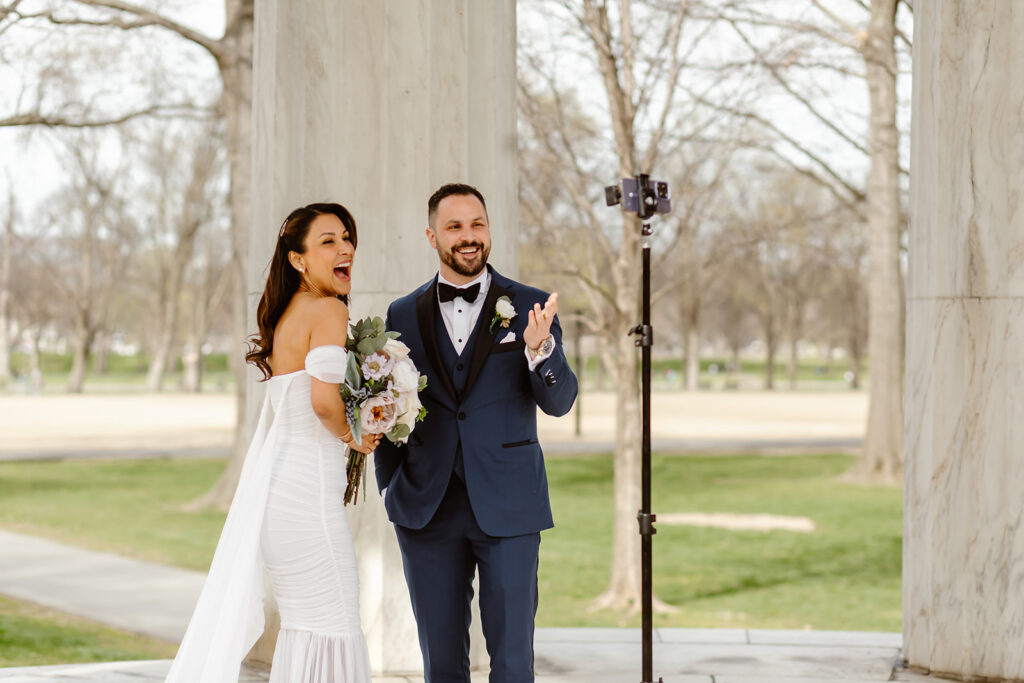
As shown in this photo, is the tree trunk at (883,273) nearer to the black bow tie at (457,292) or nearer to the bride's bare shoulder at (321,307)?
the black bow tie at (457,292)

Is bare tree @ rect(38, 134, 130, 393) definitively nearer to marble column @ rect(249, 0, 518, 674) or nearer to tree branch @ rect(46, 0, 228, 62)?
tree branch @ rect(46, 0, 228, 62)

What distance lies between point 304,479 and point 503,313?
2.87ft

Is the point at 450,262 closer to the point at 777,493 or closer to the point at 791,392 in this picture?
the point at 777,493

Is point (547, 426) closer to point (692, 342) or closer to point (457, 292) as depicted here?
point (692, 342)

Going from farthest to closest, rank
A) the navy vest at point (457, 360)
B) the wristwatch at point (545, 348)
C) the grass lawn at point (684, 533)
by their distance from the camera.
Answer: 1. the grass lawn at point (684, 533)
2. the navy vest at point (457, 360)
3. the wristwatch at point (545, 348)

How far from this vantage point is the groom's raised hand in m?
3.81

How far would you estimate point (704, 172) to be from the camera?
14.4m

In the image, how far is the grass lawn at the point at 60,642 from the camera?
8.19 metres

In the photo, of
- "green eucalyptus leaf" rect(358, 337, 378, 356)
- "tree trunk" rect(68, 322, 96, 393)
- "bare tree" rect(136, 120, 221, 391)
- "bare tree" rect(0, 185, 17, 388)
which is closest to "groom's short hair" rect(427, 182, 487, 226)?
"green eucalyptus leaf" rect(358, 337, 378, 356)

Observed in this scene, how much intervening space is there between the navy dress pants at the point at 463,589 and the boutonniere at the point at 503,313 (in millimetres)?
570

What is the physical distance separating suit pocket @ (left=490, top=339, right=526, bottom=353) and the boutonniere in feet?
0.21

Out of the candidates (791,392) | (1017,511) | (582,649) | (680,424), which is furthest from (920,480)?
(791,392)

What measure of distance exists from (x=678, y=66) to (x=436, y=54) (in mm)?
5632

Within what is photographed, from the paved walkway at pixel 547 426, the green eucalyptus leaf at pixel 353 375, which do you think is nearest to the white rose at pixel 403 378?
the green eucalyptus leaf at pixel 353 375
